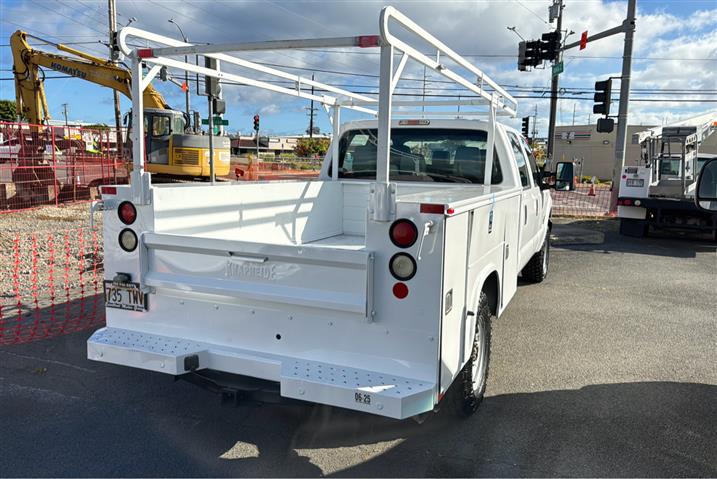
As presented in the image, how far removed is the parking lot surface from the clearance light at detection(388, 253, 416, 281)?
3.30 feet

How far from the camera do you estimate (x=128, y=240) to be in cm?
367

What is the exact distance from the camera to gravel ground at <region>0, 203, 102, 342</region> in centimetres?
633

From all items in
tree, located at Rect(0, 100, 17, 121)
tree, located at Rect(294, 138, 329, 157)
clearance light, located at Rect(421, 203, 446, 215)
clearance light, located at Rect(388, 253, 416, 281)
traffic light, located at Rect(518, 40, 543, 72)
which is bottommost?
clearance light, located at Rect(388, 253, 416, 281)

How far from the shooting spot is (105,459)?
3.37 m

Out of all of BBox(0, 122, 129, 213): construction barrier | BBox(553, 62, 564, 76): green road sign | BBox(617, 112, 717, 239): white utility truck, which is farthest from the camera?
BBox(553, 62, 564, 76): green road sign

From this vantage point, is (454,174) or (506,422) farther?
(454,174)

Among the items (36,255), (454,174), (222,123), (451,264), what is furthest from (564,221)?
(451,264)

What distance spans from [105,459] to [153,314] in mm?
894

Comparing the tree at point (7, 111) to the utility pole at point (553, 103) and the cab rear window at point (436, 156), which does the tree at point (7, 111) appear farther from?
the cab rear window at point (436, 156)

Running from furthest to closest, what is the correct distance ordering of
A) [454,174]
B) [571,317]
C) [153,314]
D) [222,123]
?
1. [222,123]
2. [571,317]
3. [454,174]
4. [153,314]

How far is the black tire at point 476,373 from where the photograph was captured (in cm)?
374

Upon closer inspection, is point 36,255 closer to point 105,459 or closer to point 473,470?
point 105,459

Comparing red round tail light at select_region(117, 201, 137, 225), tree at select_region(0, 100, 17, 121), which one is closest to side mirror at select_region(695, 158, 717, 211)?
red round tail light at select_region(117, 201, 137, 225)

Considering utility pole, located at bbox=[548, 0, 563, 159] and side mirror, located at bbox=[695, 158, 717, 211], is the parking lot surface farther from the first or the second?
utility pole, located at bbox=[548, 0, 563, 159]
